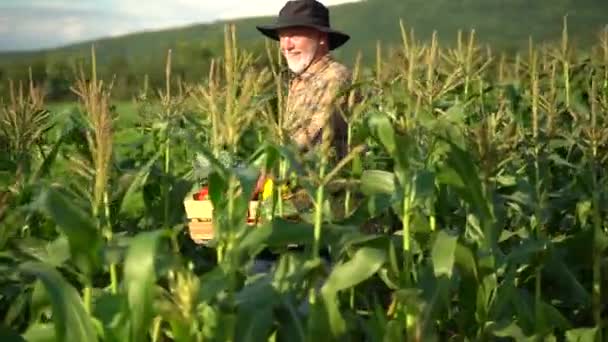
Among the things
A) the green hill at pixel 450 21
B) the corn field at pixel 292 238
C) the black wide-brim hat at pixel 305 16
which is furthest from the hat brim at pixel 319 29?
the green hill at pixel 450 21

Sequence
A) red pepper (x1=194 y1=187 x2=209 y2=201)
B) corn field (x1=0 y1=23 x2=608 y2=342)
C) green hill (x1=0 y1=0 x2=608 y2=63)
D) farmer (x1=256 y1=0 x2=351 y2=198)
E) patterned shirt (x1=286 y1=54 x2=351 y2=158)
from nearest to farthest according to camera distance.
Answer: corn field (x1=0 y1=23 x2=608 y2=342) < patterned shirt (x1=286 y1=54 x2=351 y2=158) < red pepper (x1=194 y1=187 x2=209 y2=201) < farmer (x1=256 y1=0 x2=351 y2=198) < green hill (x1=0 y1=0 x2=608 y2=63)

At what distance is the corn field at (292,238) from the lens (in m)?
2.84

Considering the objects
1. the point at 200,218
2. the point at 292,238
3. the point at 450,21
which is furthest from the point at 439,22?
the point at 292,238

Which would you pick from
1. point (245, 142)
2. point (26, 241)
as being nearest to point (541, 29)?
point (245, 142)

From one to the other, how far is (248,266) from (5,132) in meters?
1.26

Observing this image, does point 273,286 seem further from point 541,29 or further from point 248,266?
point 541,29

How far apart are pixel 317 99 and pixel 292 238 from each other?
1.64 metres

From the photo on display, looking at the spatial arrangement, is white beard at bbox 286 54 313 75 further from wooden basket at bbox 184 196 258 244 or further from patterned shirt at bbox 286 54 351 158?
wooden basket at bbox 184 196 258 244

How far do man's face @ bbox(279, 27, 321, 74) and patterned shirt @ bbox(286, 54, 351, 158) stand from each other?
0.04 m

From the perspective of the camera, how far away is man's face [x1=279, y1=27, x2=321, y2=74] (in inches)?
199

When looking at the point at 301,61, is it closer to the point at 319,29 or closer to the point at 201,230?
A: the point at 319,29

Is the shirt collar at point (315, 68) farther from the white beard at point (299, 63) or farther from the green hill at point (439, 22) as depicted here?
the green hill at point (439, 22)

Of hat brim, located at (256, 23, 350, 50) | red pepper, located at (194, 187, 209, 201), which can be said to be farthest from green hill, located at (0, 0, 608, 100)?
red pepper, located at (194, 187, 209, 201)

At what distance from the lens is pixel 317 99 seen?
4.79 meters
